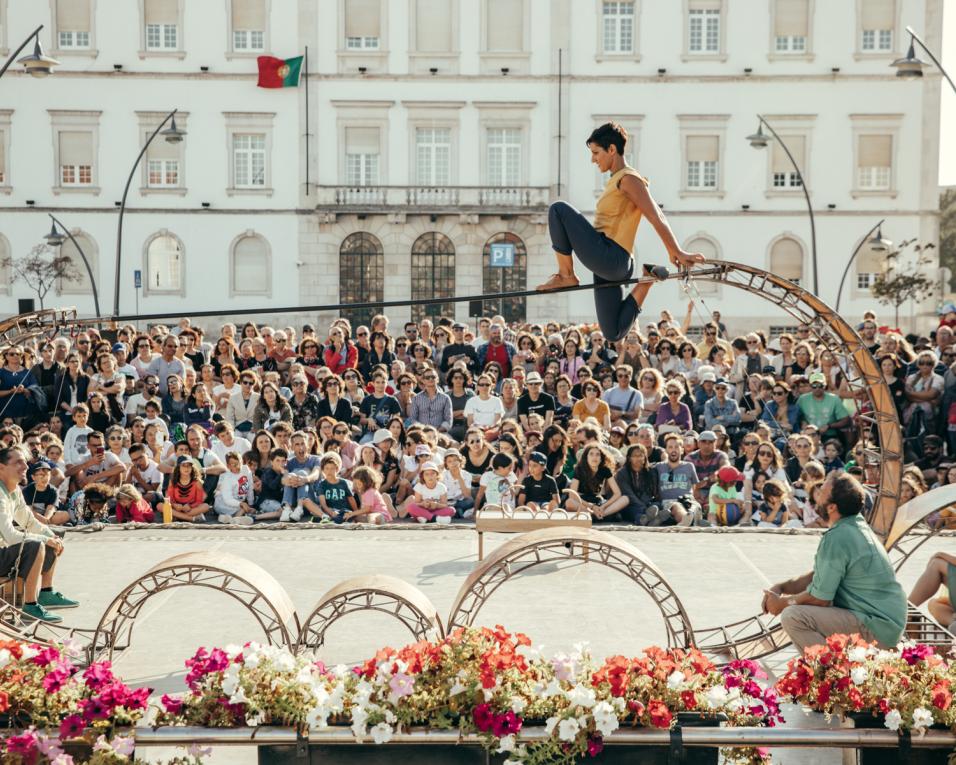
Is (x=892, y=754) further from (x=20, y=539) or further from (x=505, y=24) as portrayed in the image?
(x=505, y=24)

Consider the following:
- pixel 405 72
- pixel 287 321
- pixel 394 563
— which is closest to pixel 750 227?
pixel 405 72

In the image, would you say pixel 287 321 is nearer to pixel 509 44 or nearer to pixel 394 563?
pixel 509 44

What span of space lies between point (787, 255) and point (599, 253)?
29.1 meters

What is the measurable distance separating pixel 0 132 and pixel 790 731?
3388 centimetres

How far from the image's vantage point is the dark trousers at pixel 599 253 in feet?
22.6

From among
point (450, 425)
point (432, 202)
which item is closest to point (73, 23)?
point (432, 202)

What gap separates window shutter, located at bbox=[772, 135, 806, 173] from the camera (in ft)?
112

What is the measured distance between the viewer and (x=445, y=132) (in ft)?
112

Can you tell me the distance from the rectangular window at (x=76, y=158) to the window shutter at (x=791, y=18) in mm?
19929

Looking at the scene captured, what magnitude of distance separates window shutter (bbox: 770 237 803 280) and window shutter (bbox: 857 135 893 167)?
116 inches

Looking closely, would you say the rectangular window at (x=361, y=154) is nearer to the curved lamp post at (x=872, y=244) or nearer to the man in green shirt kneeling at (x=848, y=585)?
the curved lamp post at (x=872, y=244)

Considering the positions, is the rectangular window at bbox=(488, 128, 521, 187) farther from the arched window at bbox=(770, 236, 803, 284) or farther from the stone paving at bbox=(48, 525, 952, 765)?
the stone paving at bbox=(48, 525, 952, 765)

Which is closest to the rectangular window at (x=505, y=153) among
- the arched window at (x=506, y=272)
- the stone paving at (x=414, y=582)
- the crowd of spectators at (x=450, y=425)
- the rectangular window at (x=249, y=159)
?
the arched window at (x=506, y=272)

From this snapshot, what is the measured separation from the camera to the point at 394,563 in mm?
9773
